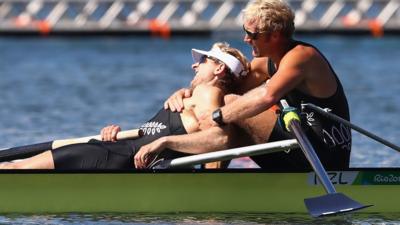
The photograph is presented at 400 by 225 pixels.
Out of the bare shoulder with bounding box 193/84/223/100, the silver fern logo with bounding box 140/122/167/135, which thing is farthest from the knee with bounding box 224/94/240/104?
the silver fern logo with bounding box 140/122/167/135

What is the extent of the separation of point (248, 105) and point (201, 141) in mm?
516

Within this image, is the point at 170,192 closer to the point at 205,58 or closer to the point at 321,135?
the point at 205,58

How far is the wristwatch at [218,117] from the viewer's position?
358 inches

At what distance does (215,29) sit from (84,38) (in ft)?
13.8

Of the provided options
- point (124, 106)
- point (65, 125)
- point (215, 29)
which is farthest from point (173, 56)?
point (65, 125)

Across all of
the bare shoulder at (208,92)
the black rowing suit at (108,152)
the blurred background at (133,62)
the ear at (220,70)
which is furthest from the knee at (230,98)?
the blurred background at (133,62)

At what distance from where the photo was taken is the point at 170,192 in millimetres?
9258

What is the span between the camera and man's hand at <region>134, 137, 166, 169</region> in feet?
30.3

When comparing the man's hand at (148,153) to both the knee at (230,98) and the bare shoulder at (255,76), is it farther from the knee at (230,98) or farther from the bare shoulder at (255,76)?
the bare shoulder at (255,76)

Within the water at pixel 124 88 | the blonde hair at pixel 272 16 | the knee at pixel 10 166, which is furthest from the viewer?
the water at pixel 124 88

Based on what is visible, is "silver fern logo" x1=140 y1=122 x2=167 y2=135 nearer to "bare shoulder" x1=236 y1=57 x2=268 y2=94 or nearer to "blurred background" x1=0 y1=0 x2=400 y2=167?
"bare shoulder" x1=236 y1=57 x2=268 y2=94

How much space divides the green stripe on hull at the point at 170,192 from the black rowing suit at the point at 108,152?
313mm

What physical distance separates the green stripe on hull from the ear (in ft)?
2.55

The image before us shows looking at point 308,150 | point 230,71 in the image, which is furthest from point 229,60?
point 308,150
